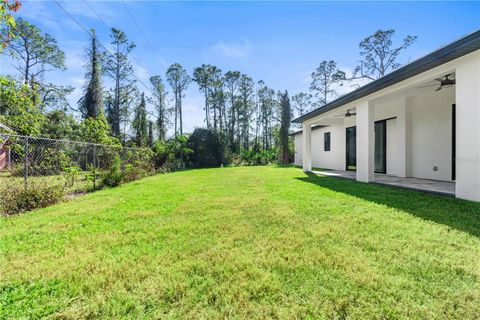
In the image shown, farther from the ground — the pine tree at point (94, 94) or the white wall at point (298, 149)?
the pine tree at point (94, 94)

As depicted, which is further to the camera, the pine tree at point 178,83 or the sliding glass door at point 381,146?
the pine tree at point 178,83

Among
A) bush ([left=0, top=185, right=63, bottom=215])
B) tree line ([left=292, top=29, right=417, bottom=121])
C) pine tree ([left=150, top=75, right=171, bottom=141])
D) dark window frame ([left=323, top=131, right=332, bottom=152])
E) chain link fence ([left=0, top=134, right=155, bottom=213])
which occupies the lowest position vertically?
bush ([left=0, top=185, right=63, bottom=215])

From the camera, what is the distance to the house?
17.2 feet

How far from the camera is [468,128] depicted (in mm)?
5281

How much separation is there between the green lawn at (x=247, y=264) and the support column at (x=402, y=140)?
5315mm

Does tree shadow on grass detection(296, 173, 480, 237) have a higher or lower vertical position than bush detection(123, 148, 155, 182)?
lower

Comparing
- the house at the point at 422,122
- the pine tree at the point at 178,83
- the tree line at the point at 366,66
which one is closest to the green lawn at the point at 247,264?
the house at the point at 422,122

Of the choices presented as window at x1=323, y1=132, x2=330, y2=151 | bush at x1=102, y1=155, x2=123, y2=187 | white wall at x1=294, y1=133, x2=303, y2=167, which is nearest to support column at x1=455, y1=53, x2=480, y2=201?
bush at x1=102, y1=155, x2=123, y2=187

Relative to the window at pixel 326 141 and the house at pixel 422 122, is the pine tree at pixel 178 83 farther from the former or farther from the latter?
the house at pixel 422 122

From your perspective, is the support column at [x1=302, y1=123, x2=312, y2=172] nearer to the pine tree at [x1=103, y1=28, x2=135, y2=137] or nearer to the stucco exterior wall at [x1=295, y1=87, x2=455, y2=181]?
the stucco exterior wall at [x1=295, y1=87, x2=455, y2=181]

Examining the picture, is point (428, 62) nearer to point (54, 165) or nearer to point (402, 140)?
point (402, 140)

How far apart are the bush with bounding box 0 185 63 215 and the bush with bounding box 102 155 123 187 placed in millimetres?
3064

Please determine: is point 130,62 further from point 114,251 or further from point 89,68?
point 114,251

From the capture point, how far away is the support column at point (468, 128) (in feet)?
16.8
